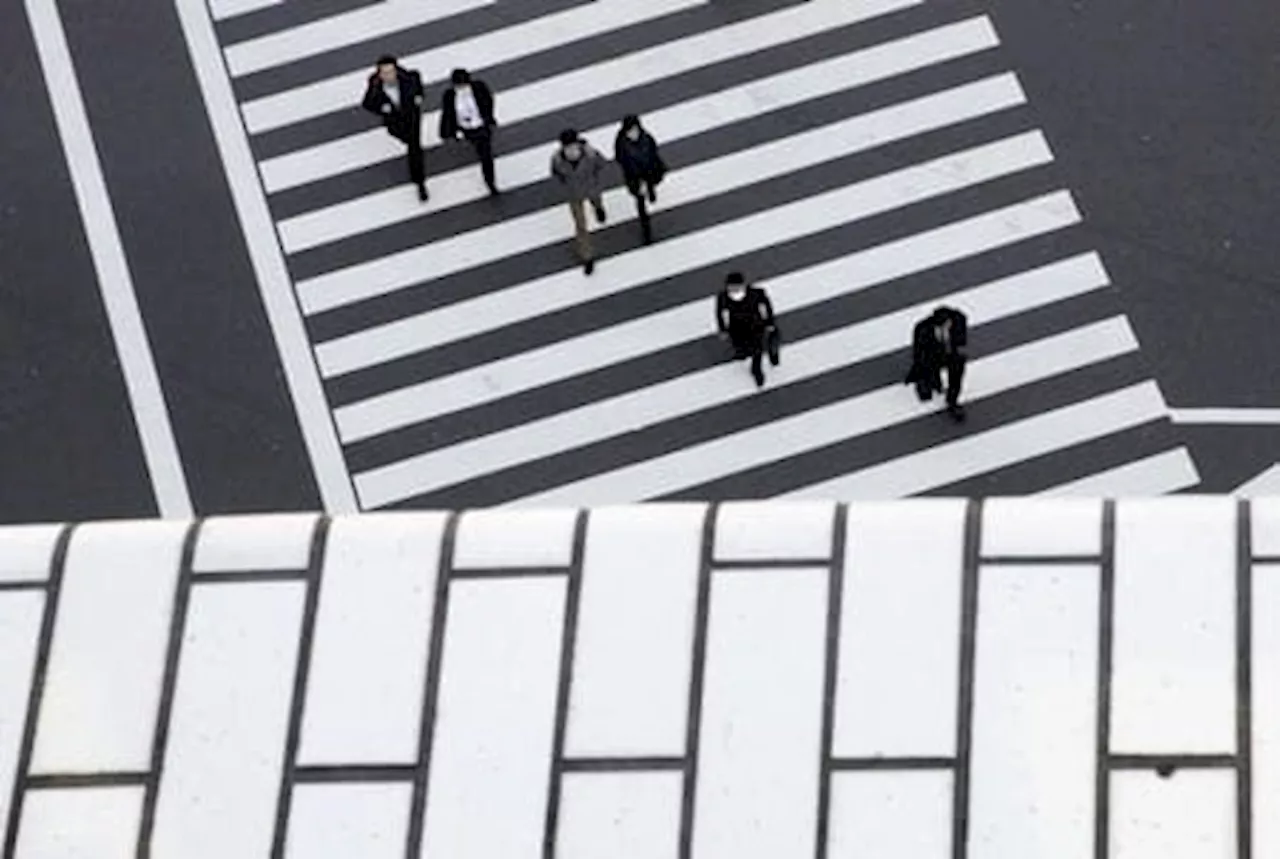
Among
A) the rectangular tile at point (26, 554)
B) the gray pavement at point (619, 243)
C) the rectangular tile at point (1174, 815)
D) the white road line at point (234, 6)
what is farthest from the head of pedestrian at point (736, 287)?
the rectangular tile at point (1174, 815)

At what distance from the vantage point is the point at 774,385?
29.7 m

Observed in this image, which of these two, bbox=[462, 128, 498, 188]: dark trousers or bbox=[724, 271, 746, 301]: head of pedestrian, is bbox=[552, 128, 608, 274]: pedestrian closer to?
bbox=[462, 128, 498, 188]: dark trousers

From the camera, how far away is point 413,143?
31016 mm

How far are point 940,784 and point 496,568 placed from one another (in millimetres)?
2594

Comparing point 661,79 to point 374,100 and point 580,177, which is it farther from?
point 374,100

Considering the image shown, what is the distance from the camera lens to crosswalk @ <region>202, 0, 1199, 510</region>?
95.9ft

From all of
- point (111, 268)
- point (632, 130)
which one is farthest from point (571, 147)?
point (111, 268)

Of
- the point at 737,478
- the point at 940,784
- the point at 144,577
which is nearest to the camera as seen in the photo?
the point at 940,784

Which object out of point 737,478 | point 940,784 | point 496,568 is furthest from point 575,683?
point 737,478

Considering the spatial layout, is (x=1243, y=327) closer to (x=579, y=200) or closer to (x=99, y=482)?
(x=579, y=200)

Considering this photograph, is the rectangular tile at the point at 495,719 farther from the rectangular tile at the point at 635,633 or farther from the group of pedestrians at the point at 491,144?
the group of pedestrians at the point at 491,144

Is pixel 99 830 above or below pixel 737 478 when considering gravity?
below

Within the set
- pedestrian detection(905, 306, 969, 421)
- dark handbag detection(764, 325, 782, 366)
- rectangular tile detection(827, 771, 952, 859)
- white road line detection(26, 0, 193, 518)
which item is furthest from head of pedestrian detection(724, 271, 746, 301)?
rectangular tile detection(827, 771, 952, 859)

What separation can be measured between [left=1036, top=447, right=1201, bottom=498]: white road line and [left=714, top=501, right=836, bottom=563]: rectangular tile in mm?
13046
